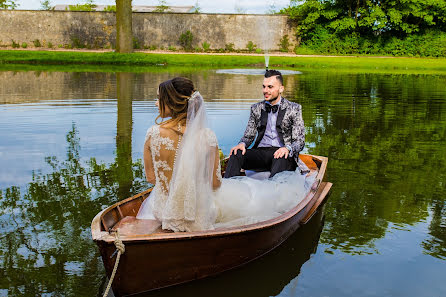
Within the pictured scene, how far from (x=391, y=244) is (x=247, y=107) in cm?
845

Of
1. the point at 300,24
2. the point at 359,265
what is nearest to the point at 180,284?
the point at 359,265

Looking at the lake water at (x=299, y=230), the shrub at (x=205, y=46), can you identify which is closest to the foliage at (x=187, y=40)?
the shrub at (x=205, y=46)

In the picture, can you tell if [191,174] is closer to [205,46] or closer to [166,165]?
[166,165]

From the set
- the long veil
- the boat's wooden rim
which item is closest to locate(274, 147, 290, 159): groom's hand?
the boat's wooden rim

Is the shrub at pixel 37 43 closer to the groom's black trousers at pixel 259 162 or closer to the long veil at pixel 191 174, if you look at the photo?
the groom's black trousers at pixel 259 162

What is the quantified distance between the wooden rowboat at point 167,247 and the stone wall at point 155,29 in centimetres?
3393

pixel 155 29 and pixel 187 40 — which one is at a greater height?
pixel 155 29

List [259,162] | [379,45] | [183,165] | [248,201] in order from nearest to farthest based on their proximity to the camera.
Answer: [183,165]
[248,201]
[259,162]
[379,45]

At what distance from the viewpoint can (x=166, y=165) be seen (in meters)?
3.92

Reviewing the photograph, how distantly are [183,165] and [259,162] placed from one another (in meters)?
2.13

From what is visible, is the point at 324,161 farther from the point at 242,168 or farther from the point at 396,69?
the point at 396,69

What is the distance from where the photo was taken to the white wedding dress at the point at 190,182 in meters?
3.82

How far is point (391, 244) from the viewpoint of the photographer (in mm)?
4840

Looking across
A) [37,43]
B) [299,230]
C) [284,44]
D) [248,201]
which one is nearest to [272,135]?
[299,230]
